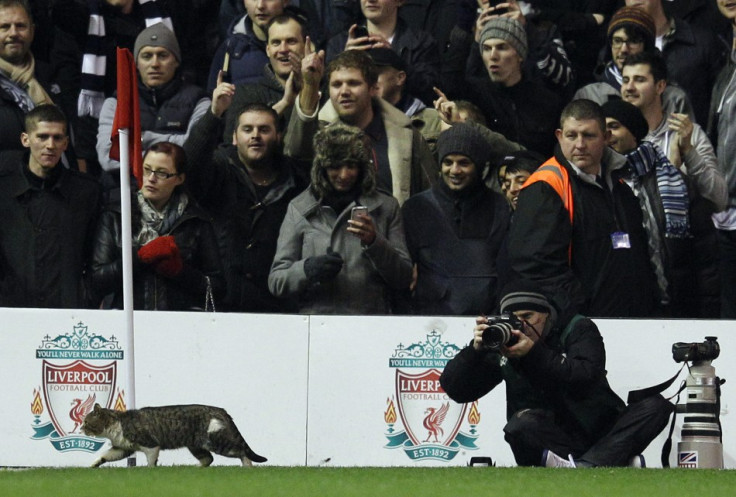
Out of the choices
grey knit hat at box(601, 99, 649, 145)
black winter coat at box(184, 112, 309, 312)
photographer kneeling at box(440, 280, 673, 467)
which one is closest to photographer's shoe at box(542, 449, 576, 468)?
photographer kneeling at box(440, 280, 673, 467)

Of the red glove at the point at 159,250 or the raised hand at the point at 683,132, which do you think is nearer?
the red glove at the point at 159,250

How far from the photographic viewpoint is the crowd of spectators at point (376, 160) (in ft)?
37.2

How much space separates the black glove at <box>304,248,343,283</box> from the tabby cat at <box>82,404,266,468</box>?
1.48 metres

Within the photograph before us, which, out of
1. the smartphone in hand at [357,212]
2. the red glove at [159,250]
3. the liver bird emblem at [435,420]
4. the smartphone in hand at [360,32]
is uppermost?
the smartphone in hand at [360,32]

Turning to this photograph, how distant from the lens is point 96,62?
1362cm

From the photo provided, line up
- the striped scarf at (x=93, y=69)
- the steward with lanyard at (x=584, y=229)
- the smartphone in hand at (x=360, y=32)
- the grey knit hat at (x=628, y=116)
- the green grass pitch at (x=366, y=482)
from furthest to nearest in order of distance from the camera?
the striped scarf at (x=93, y=69) < the smartphone in hand at (x=360, y=32) < the grey knit hat at (x=628, y=116) < the steward with lanyard at (x=584, y=229) < the green grass pitch at (x=366, y=482)

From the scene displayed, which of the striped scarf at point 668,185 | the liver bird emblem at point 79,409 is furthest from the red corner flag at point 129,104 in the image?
the striped scarf at point 668,185

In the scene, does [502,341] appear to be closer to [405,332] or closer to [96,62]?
[405,332]

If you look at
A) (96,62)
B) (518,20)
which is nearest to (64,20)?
(96,62)

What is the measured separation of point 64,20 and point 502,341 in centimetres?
596

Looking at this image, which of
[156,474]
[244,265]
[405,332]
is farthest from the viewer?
[244,265]

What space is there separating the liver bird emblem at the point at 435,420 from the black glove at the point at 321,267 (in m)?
1.20

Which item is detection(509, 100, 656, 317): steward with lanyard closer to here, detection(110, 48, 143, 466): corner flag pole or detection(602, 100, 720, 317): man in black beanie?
detection(602, 100, 720, 317): man in black beanie

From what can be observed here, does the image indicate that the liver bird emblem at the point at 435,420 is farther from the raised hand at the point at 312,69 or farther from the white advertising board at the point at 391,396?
the raised hand at the point at 312,69
